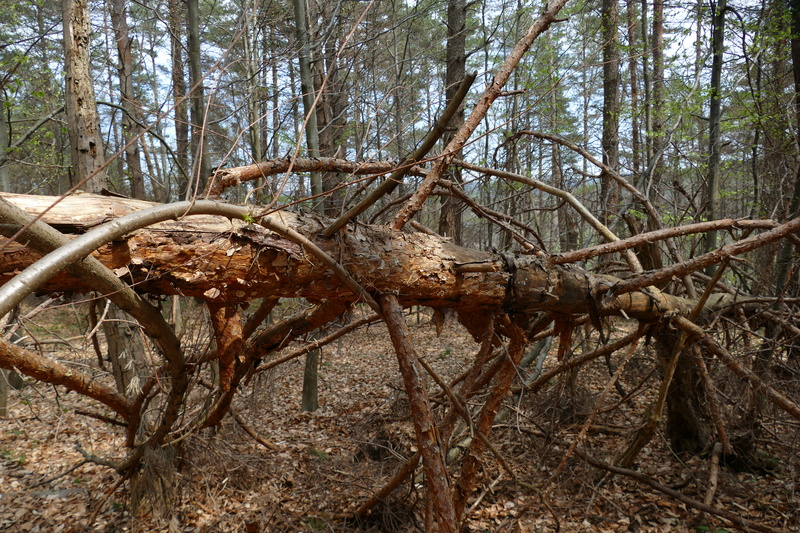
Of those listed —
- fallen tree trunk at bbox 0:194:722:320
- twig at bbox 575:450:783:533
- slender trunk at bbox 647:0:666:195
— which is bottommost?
twig at bbox 575:450:783:533

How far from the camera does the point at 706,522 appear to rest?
11.1 ft

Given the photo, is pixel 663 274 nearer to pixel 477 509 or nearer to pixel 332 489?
pixel 477 509

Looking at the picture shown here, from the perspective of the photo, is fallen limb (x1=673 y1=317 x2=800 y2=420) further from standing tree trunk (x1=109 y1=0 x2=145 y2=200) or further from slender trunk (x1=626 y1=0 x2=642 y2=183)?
slender trunk (x1=626 y1=0 x2=642 y2=183)

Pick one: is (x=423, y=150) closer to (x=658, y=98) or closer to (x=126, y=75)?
(x=126, y=75)

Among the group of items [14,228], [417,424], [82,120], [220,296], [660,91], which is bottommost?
[417,424]

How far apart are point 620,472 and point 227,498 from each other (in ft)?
11.3

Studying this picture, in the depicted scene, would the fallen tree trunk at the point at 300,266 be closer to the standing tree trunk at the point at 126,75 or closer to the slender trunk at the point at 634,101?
the standing tree trunk at the point at 126,75

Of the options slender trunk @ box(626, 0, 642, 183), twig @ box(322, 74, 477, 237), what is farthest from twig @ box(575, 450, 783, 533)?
slender trunk @ box(626, 0, 642, 183)

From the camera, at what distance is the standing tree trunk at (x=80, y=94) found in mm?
3467

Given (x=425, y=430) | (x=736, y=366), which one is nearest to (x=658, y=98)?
(x=736, y=366)

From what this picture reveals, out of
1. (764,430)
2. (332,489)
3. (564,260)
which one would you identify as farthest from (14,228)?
(764,430)

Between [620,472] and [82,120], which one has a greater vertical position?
[82,120]

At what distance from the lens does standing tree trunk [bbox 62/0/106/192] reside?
3.47 m

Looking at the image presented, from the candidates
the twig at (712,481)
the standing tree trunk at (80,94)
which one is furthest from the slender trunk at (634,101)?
the standing tree trunk at (80,94)
